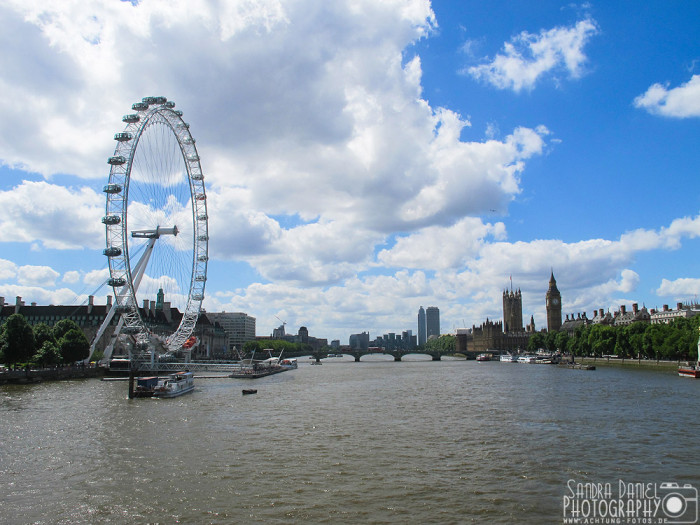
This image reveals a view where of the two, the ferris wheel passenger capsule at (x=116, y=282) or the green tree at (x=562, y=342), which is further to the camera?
the green tree at (x=562, y=342)

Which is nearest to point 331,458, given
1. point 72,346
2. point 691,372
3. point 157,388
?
point 157,388

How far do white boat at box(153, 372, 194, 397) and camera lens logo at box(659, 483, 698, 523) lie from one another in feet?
152

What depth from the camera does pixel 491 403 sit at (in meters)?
46.0

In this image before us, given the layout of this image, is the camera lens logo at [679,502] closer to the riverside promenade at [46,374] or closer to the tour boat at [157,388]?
the tour boat at [157,388]

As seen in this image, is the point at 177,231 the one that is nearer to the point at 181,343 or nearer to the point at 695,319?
the point at 181,343

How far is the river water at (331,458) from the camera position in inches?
714

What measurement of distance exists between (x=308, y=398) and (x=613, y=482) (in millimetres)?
35893

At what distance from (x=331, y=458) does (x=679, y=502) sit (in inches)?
535

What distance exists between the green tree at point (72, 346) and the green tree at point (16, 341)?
1019 centimetres

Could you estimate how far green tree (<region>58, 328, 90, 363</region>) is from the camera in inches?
3191

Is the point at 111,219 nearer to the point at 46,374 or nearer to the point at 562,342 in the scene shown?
the point at 46,374

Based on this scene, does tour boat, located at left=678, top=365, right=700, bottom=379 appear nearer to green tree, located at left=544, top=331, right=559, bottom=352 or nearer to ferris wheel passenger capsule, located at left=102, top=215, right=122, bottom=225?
ferris wheel passenger capsule, located at left=102, top=215, right=122, bottom=225

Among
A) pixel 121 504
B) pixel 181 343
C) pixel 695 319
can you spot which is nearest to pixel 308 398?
pixel 121 504

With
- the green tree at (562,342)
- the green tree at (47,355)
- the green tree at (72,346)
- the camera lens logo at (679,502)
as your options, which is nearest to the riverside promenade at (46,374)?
the green tree at (47,355)
